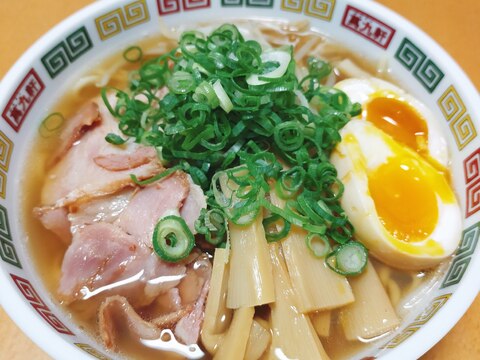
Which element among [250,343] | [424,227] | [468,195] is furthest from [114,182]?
[468,195]

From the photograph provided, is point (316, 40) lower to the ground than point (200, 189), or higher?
higher

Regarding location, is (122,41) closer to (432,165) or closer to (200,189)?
(200,189)

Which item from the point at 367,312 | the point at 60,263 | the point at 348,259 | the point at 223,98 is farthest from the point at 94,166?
the point at 367,312

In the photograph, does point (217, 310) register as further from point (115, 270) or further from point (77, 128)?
point (77, 128)

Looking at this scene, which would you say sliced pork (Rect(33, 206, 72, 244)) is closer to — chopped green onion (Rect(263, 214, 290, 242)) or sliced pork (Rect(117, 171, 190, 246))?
sliced pork (Rect(117, 171, 190, 246))

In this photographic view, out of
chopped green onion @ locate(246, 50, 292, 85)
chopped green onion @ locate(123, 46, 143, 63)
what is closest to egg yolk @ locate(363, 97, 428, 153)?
chopped green onion @ locate(246, 50, 292, 85)

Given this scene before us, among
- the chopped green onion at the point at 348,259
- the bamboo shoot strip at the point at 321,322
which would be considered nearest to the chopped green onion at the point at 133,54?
the chopped green onion at the point at 348,259
